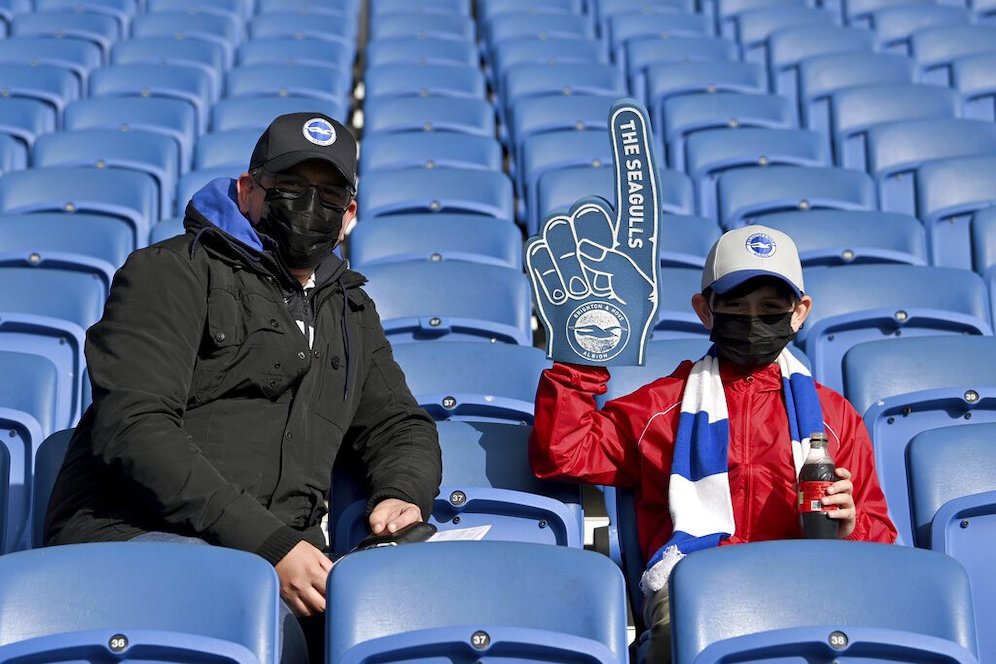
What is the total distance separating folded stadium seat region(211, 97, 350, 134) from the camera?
657 cm

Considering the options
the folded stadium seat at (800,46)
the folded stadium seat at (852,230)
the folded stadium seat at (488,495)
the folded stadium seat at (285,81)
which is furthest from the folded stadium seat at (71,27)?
the folded stadium seat at (488,495)

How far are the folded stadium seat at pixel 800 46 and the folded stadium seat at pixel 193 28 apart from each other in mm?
3140

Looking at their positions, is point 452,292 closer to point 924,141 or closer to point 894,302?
point 894,302

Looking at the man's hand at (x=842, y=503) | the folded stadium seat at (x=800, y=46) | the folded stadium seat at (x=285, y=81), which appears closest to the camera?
the man's hand at (x=842, y=503)

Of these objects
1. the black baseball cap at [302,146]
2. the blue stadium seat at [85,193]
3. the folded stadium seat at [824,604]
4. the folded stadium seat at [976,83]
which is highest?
the folded stadium seat at [976,83]

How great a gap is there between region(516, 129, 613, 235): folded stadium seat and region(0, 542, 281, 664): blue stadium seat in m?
3.57

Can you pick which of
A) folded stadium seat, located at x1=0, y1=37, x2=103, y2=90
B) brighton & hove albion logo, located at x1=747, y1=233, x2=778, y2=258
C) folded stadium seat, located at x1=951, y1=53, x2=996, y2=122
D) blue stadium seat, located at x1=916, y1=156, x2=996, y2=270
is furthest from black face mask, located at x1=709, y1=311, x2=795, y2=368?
folded stadium seat, located at x1=0, y1=37, x2=103, y2=90

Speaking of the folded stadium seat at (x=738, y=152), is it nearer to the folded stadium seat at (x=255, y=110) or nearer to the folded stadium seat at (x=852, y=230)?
the folded stadium seat at (x=852, y=230)

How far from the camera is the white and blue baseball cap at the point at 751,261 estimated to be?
10.1 ft

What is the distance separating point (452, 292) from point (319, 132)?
54.3 inches

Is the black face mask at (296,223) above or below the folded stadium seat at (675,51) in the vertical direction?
below

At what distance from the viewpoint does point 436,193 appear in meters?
5.48

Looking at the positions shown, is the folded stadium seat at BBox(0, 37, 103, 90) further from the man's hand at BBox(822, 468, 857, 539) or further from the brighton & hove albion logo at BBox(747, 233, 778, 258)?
the man's hand at BBox(822, 468, 857, 539)

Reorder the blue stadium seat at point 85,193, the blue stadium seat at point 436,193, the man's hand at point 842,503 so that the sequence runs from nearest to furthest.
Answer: the man's hand at point 842,503, the blue stadium seat at point 85,193, the blue stadium seat at point 436,193
